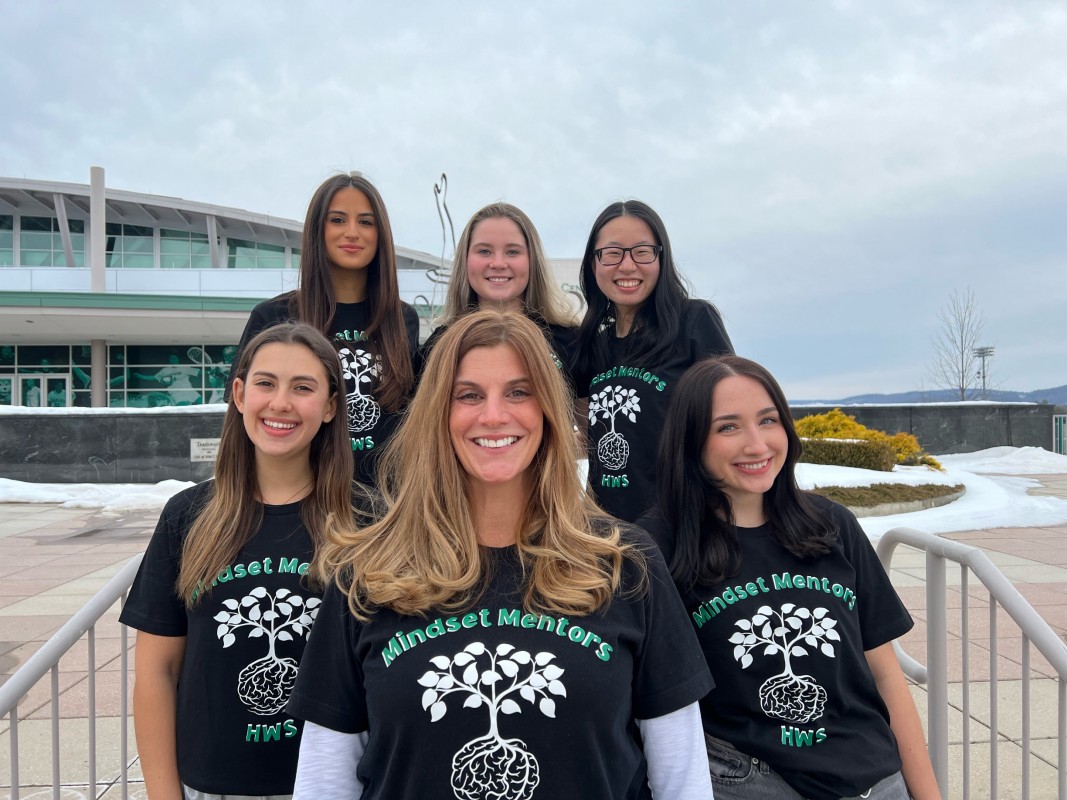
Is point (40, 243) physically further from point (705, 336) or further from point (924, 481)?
point (705, 336)

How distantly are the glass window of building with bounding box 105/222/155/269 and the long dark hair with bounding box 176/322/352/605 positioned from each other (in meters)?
38.6

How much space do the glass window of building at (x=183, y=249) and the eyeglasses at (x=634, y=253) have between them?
37252 mm

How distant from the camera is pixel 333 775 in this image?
170 centimetres

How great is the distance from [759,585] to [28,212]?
41470mm

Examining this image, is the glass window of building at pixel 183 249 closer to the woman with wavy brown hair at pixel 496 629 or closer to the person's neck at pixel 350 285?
the person's neck at pixel 350 285

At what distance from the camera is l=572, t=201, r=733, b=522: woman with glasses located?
2.91m

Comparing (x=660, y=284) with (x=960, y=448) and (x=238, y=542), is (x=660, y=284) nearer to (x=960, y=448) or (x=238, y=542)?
(x=238, y=542)

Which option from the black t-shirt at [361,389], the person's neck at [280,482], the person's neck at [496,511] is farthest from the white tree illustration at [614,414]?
the person's neck at [280,482]

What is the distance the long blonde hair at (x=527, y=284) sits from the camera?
3307mm

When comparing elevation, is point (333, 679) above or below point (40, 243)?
below

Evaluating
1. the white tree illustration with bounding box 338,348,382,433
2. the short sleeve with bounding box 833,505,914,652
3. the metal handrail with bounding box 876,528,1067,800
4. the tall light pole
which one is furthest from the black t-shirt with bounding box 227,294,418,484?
the tall light pole

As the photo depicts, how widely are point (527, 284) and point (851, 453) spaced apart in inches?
416

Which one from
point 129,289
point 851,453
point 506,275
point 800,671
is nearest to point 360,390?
point 506,275

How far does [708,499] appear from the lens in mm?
2279
